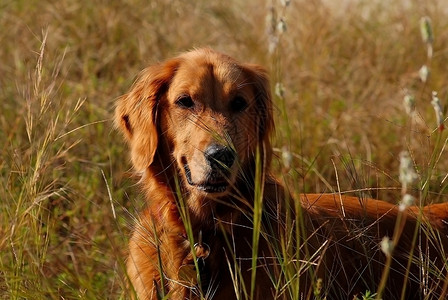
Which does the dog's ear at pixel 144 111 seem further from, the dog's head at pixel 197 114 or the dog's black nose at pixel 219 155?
the dog's black nose at pixel 219 155

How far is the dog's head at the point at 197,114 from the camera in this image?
13.2 ft

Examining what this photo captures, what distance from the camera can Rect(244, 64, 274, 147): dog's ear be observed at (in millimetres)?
4539

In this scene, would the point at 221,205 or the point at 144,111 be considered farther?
the point at 144,111

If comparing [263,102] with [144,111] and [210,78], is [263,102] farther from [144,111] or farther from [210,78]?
[144,111]

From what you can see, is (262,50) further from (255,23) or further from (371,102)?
(371,102)

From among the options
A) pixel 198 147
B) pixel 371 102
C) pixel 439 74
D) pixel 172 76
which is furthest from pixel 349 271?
pixel 439 74

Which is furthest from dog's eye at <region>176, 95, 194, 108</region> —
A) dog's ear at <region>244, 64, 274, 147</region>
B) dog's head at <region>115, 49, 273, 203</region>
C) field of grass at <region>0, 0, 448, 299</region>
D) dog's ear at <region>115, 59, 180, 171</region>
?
field of grass at <region>0, 0, 448, 299</region>

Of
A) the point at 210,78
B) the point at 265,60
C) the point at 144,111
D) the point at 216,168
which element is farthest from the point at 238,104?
the point at 265,60

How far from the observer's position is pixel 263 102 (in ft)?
15.3

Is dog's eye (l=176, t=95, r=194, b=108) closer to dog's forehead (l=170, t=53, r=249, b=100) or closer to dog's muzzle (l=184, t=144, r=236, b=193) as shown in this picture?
dog's forehead (l=170, t=53, r=249, b=100)

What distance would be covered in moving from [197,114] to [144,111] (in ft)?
1.29

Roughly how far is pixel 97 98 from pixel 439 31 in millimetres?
3109

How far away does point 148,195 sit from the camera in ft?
14.7

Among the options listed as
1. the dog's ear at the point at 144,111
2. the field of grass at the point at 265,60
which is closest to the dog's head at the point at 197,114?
the dog's ear at the point at 144,111
